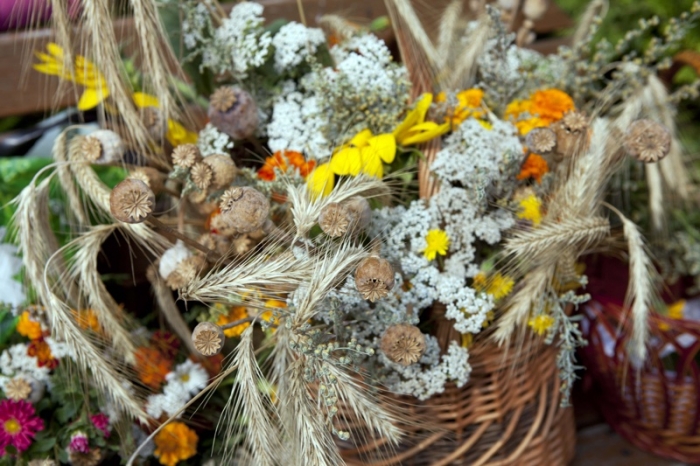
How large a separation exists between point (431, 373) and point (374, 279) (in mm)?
163

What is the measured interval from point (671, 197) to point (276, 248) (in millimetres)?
754

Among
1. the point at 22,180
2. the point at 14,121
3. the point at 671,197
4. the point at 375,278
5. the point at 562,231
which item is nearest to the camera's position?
the point at 375,278

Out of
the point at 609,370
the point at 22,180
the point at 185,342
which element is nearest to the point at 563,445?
the point at 609,370

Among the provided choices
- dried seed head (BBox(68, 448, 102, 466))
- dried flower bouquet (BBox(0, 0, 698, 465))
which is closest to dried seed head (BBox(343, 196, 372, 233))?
dried flower bouquet (BBox(0, 0, 698, 465))

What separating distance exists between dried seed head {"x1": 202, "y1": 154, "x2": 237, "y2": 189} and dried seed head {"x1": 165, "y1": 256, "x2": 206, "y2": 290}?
8 cm

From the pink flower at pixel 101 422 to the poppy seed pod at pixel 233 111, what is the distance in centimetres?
36

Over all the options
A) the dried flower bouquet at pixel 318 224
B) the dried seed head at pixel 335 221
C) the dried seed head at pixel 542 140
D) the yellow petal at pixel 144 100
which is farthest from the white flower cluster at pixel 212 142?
the dried seed head at pixel 542 140

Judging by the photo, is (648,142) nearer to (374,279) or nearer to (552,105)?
(552,105)

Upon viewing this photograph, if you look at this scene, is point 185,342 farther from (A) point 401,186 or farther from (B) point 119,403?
(A) point 401,186

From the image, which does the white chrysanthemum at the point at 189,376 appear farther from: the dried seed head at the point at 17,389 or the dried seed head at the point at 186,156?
the dried seed head at the point at 186,156

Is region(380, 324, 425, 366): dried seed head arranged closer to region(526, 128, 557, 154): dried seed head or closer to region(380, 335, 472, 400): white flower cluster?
region(380, 335, 472, 400): white flower cluster

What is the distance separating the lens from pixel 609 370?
86 cm

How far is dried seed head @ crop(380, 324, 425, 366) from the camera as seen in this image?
0.52 m

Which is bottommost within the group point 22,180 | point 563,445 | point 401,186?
point 563,445
